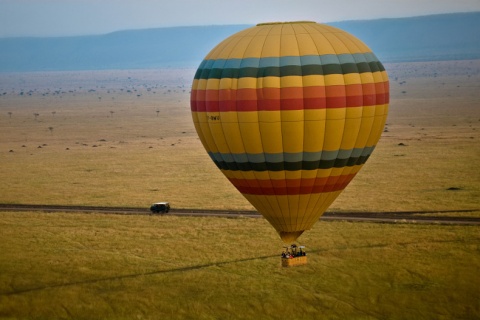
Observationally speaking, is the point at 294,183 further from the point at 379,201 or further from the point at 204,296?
the point at 379,201

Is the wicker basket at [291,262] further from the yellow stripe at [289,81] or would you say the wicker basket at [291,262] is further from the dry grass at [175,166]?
the dry grass at [175,166]

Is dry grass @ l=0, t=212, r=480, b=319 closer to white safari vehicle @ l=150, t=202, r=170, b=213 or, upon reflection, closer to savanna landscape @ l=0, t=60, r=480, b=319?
savanna landscape @ l=0, t=60, r=480, b=319

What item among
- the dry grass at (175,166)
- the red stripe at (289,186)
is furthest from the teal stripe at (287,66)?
the dry grass at (175,166)

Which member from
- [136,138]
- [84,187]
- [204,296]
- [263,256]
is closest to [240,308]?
[204,296]

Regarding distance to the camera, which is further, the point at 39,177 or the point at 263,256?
the point at 39,177

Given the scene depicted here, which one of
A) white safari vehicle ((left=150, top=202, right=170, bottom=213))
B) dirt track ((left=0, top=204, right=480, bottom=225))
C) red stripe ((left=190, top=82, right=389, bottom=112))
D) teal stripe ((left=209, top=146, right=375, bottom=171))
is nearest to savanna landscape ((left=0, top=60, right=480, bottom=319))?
dirt track ((left=0, top=204, right=480, bottom=225))
